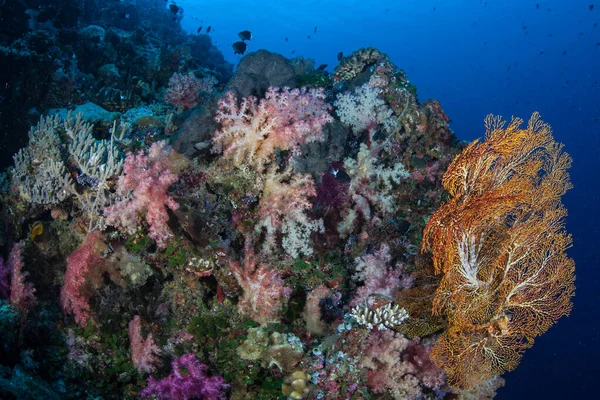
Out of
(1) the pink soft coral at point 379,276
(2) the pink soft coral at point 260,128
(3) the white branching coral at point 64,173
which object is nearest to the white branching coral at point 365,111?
(2) the pink soft coral at point 260,128

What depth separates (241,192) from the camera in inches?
218

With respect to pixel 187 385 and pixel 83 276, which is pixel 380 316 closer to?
pixel 187 385

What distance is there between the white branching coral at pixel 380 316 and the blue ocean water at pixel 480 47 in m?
57.4

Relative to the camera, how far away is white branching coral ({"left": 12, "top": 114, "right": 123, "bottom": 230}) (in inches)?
207

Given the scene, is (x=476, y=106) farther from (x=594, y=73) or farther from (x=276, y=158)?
(x=276, y=158)

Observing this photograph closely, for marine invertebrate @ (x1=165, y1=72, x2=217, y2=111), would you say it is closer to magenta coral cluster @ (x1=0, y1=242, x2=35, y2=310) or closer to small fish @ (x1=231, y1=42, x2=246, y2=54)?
small fish @ (x1=231, y1=42, x2=246, y2=54)

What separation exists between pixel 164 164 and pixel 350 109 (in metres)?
3.85

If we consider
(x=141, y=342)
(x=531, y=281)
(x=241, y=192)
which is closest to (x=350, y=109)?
(x=241, y=192)

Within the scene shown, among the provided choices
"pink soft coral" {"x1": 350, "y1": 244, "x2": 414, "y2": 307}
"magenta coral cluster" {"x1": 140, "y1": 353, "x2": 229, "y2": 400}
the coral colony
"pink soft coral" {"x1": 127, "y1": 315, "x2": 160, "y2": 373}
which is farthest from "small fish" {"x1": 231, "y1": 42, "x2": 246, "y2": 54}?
"magenta coral cluster" {"x1": 140, "y1": 353, "x2": 229, "y2": 400}

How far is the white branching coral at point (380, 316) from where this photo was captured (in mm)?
4641

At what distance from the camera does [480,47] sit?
122 meters

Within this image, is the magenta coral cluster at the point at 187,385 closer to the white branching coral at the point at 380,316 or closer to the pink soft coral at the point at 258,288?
the pink soft coral at the point at 258,288

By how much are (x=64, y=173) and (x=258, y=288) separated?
3.77 m

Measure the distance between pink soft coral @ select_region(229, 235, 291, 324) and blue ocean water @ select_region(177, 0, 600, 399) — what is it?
58.6m
